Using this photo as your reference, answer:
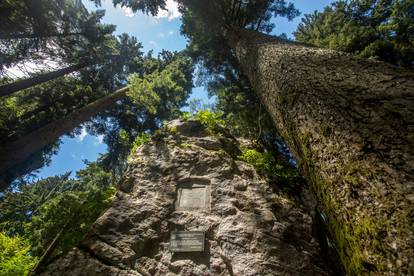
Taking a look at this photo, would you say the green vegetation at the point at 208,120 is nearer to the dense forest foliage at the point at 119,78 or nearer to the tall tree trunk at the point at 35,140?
the dense forest foliage at the point at 119,78

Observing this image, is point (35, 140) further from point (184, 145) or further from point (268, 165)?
point (268, 165)

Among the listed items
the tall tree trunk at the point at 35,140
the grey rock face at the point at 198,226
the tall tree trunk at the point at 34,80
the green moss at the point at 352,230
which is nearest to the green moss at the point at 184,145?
the grey rock face at the point at 198,226

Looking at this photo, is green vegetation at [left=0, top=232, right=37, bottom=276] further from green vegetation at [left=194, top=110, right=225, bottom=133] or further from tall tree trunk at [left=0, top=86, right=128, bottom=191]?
green vegetation at [left=194, top=110, right=225, bottom=133]

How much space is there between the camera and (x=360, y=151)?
62.7 inches

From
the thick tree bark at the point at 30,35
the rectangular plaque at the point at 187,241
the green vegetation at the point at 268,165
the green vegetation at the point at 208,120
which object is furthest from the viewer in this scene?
the thick tree bark at the point at 30,35

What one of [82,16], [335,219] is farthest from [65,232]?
[82,16]

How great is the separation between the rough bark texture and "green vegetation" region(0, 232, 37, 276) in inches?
217

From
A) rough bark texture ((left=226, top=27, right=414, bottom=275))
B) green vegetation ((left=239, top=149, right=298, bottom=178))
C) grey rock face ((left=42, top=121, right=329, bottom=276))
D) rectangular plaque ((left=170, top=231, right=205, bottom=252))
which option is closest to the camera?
rough bark texture ((left=226, top=27, right=414, bottom=275))

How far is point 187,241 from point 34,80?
9.23 meters

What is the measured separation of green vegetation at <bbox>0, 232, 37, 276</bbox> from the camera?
483 cm

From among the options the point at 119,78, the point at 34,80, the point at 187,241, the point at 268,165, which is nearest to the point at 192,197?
the point at 187,241

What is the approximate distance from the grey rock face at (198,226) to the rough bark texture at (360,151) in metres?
2.12

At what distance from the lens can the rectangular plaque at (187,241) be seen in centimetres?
398

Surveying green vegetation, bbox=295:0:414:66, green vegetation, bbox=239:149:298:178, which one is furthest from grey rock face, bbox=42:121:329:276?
green vegetation, bbox=295:0:414:66
